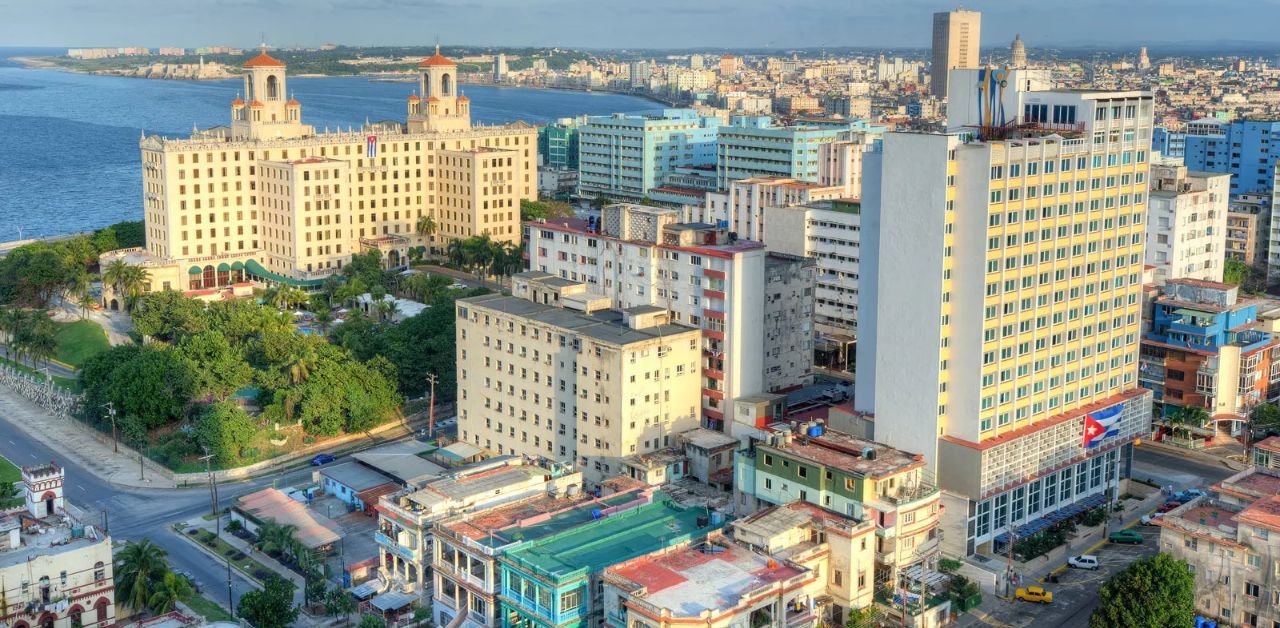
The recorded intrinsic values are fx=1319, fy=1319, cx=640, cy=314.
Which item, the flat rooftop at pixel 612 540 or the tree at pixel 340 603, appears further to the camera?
Result: the tree at pixel 340 603

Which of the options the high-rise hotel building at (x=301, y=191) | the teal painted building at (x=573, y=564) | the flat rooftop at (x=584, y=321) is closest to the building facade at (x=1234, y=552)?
the teal painted building at (x=573, y=564)

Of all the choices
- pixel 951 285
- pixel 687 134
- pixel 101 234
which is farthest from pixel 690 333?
pixel 687 134

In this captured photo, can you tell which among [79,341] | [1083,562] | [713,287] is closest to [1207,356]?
[1083,562]

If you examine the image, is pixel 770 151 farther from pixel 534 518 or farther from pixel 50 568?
pixel 50 568

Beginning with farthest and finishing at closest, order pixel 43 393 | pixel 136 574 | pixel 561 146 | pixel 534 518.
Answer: pixel 561 146 → pixel 43 393 → pixel 534 518 → pixel 136 574

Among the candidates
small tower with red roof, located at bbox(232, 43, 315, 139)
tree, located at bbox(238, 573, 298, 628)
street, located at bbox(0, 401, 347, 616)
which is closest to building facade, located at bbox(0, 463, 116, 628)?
street, located at bbox(0, 401, 347, 616)

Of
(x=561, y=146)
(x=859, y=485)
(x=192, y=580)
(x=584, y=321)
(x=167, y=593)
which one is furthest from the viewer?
(x=561, y=146)

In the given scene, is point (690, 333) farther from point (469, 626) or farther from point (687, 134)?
point (687, 134)

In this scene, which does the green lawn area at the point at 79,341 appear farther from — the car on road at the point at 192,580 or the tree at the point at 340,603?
the tree at the point at 340,603
